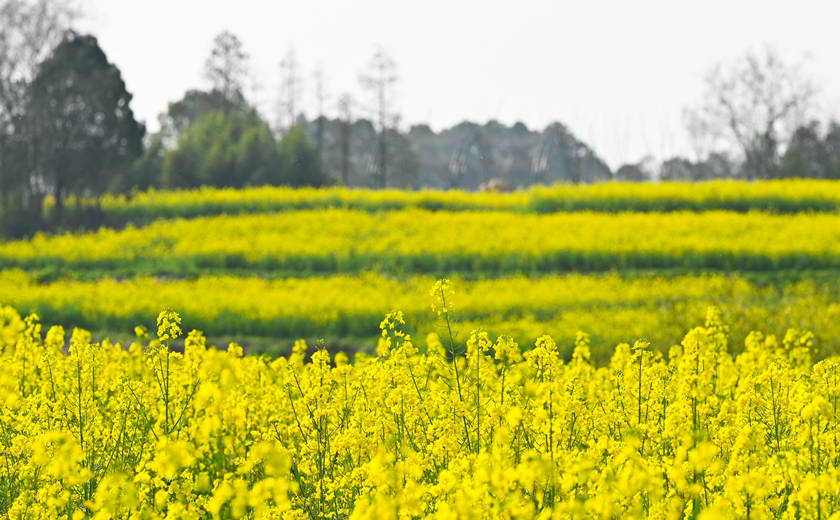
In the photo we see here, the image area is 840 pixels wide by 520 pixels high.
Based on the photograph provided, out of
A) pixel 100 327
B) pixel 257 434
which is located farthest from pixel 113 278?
pixel 257 434

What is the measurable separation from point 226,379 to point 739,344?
8986mm

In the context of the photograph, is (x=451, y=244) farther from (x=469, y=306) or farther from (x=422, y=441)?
(x=422, y=441)

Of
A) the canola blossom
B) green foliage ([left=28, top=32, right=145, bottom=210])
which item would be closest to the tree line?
green foliage ([left=28, top=32, right=145, bottom=210])

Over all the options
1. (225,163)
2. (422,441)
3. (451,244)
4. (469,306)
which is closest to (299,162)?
(225,163)

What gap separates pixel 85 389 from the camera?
4.92 m

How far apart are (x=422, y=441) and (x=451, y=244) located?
47.9ft

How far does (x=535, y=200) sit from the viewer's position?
81.7 feet

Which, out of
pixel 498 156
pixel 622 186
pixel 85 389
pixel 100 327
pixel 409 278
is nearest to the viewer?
pixel 85 389

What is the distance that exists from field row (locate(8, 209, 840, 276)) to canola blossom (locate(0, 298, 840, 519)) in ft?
41.1

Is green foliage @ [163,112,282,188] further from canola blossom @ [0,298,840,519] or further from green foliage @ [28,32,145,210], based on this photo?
canola blossom @ [0,298,840,519]

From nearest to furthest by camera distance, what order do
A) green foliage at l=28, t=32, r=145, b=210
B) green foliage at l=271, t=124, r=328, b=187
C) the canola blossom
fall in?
the canola blossom < green foliage at l=28, t=32, r=145, b=210 < green foliage at l=271, t=124, r=328, b=187

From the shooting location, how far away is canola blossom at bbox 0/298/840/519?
8.96ft

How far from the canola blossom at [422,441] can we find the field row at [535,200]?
64.0ft

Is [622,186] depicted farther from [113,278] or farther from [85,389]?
[85,389]
